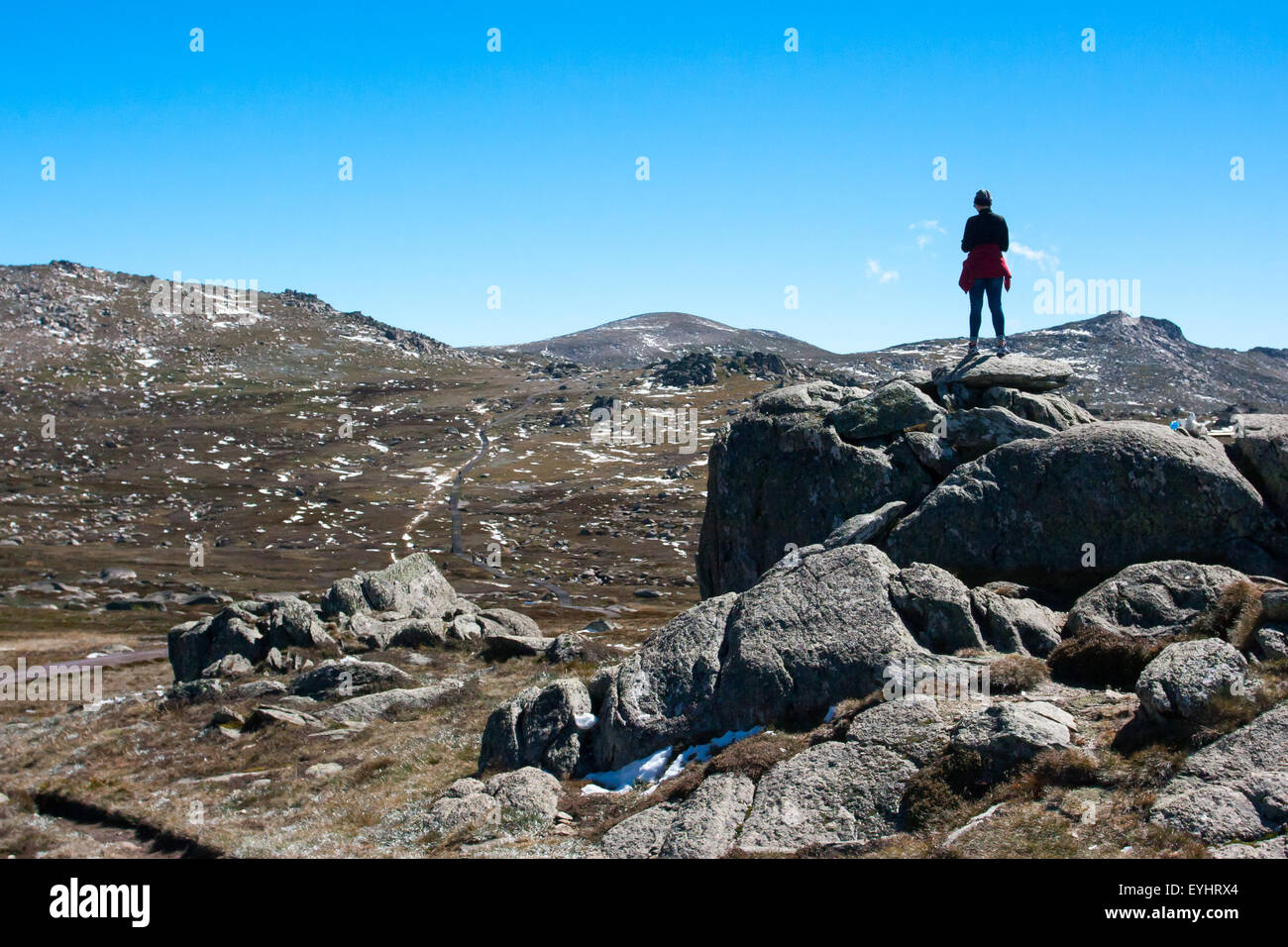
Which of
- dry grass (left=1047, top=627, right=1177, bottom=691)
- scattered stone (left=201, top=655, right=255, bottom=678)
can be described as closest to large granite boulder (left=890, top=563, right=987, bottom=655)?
dry grass (left=1047, top=627, right=1177, bottom=691)

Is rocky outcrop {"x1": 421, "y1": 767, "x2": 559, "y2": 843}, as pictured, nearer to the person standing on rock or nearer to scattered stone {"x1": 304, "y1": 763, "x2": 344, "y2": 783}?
scattered stone {"x1": 304, "y1": 763, "x2": 344, "y2": 783}

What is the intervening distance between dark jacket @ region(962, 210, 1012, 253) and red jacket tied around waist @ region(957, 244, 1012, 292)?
0.55 feet

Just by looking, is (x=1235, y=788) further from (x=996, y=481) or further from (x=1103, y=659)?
(x=996, y=481)

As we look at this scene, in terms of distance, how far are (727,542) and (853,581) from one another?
49.4ft

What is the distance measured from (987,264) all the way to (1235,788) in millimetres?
21597

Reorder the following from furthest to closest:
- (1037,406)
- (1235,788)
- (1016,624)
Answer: (1037,406)
(1016,624)
(1235,788)

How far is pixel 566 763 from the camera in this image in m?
22.7

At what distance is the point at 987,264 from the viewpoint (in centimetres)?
3006

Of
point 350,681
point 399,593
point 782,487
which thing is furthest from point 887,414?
point 399,593

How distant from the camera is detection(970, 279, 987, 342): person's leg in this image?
30250mm

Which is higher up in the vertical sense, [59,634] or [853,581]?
[853,581]
